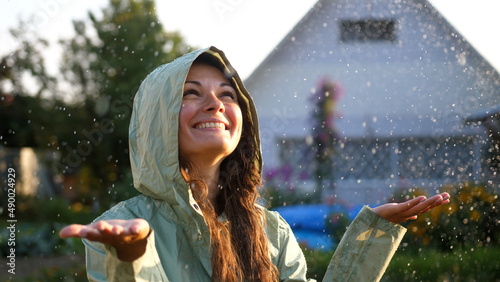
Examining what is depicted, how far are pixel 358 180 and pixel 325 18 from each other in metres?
3.10

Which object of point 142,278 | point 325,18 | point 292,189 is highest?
point 142,278

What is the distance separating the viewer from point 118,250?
108cm

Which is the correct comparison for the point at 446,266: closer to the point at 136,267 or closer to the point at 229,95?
the point at 229,95

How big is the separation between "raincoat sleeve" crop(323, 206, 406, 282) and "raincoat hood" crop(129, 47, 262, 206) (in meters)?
0.54

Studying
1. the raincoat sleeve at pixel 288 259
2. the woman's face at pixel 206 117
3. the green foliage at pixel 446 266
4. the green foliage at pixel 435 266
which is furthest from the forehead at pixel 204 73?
the green foliage at pixel 446 266

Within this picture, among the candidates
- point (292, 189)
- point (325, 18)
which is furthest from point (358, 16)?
point (292, 189)

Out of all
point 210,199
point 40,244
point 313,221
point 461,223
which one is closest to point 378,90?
point 461,223

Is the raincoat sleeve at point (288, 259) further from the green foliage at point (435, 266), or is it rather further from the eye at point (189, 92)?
the green foliage at point (435, 266)

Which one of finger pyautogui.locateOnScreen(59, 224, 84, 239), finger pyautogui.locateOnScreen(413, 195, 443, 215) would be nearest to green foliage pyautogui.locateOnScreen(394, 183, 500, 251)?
finger pyautogui.locateOnScreen(413, 195, 443, 215)

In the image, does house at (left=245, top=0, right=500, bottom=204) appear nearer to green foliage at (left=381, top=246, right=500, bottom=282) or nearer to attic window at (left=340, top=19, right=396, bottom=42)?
attic window at (left=340, top=19, right=396, bottom=42)

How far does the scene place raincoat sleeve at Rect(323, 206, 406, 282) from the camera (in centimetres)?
166

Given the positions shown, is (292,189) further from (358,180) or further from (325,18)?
(325,18)

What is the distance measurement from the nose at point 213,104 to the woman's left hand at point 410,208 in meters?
0.58

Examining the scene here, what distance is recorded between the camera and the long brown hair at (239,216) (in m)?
1.47
